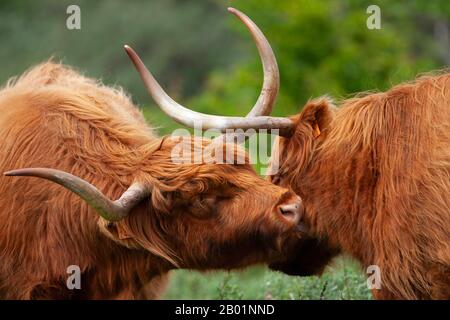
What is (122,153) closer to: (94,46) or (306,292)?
(306,292)

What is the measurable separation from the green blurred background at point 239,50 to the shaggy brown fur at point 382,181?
54 cm

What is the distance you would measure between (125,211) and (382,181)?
1.77m

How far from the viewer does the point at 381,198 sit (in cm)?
725

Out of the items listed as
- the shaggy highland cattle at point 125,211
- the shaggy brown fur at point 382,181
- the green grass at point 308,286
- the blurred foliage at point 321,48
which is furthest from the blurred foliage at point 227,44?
the shaggy highland cattle at point 125,211

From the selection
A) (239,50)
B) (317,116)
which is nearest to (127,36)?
(239,50)

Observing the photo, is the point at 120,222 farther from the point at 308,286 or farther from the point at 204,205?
the point at 308,286

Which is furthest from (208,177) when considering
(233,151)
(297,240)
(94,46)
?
(94,46)

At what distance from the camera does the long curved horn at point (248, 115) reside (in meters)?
7.46

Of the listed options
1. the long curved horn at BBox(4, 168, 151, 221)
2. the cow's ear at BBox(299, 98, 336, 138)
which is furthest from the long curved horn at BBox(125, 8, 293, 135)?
the long curved horn at BBox(4, 168, 151, 221)

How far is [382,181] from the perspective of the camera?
730cm

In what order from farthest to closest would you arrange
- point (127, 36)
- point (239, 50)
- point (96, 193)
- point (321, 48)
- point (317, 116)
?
1. point (127, 36)
2. point (239, 50)
3. point (321, 48)
4. point (317, 116)
5. point (96, 193)

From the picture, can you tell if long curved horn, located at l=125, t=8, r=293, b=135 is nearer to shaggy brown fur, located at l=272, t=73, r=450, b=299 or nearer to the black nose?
shaggy brown fur, located at l=272, t=73, r=450, b=299

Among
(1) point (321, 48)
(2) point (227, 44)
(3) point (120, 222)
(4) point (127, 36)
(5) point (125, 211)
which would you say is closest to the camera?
(5) point (125, 211)

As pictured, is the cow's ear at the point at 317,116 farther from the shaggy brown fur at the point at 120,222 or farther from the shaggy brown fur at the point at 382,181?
the shaggy brown fur at the point at 120,222
